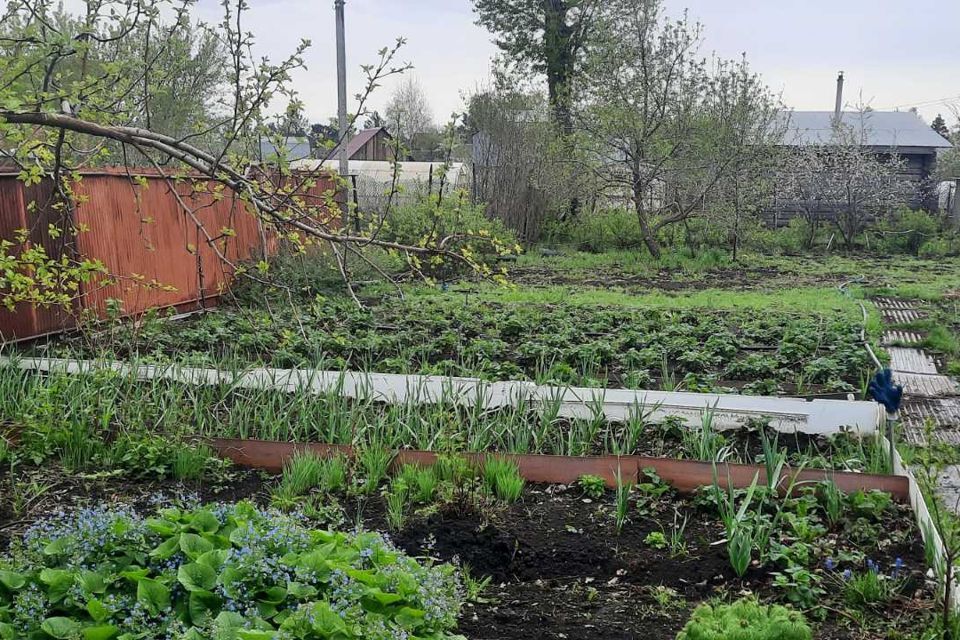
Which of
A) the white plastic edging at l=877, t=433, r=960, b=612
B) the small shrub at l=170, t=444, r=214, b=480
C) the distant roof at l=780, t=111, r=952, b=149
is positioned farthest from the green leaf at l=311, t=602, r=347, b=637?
the distant roof at l=780, t=111, r=952, b=149

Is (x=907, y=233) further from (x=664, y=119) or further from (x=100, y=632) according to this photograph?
(x=100, y=632)

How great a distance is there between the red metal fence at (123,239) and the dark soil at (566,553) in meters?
2.54

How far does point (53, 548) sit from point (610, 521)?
191 cm

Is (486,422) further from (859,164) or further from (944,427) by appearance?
(859,164)

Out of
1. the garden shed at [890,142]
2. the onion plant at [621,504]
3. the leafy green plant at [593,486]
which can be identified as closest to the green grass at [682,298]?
the leafy green plant at [593,486]

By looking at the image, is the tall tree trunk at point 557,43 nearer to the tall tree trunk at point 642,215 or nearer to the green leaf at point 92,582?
the tall tree trunk at point 642,215

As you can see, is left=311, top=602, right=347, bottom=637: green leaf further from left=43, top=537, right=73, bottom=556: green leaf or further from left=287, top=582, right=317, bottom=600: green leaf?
left=43, top=537, right=73, bottom=556: green leaf

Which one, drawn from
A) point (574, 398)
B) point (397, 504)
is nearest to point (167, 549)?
point (397, 504)

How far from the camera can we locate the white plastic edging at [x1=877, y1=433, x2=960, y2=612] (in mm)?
2488

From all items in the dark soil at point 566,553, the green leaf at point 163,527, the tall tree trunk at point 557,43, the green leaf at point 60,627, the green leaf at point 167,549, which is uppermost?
the tall tree trunk at point 557,43

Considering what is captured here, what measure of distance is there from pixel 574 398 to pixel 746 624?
231cm

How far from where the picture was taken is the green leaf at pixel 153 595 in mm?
2008

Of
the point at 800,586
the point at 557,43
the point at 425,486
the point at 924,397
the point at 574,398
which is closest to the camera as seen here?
the point at 800,586

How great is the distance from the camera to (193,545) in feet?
7.25
